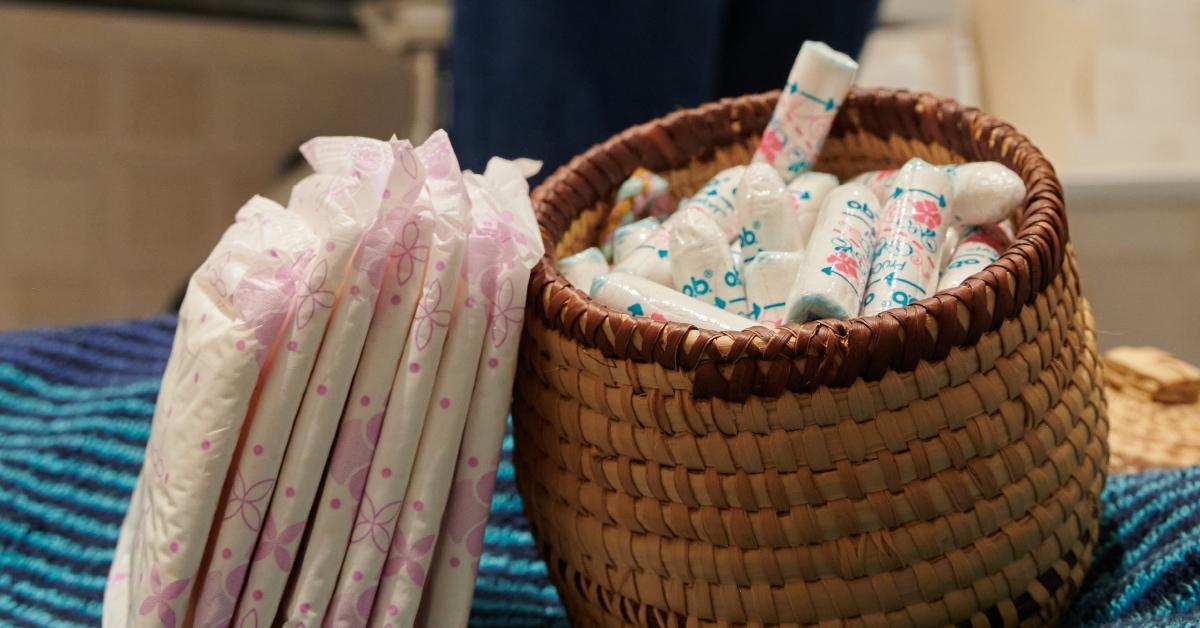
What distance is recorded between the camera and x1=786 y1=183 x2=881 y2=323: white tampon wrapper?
448mm

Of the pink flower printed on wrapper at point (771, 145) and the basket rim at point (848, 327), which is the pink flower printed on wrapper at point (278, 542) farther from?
the pink flower printed on wrapper at point (771, 145)

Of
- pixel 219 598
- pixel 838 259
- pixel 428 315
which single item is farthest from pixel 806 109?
pixel 219 598

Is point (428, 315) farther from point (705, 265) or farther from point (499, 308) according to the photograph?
point (705, 265)

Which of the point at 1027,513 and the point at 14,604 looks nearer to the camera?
the point at 1027,513

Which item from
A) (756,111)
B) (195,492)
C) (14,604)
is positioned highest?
(756,111)

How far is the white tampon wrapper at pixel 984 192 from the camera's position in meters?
0.50

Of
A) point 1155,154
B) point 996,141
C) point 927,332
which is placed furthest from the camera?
point 1155,154

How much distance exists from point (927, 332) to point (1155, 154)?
1.14 meters

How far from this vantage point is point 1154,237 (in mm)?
1231

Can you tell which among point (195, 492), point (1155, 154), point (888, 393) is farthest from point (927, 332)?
point (1155, 154)

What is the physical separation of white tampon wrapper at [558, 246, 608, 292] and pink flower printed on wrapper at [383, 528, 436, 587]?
0.14 m

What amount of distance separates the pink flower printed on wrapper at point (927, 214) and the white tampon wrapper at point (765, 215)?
0.06 meters

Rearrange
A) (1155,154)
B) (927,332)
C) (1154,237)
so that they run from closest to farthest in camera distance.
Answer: (927,332)
(1154,237)
(1155,154)

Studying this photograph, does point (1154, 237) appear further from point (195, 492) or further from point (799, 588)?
point (195, 492)
